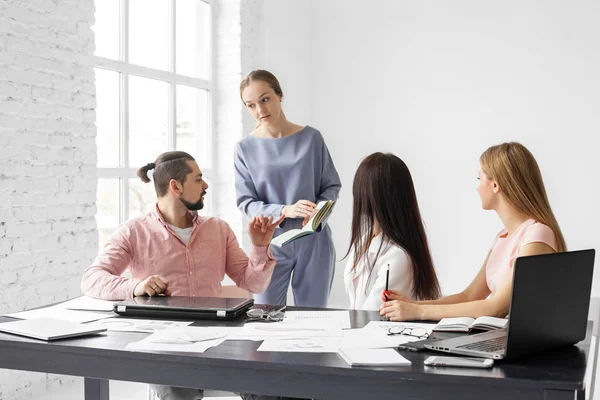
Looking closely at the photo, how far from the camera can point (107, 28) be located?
14.0ft

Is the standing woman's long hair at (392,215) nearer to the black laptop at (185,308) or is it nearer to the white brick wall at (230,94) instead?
the black laptop at (185,308)

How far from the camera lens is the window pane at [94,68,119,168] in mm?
4191

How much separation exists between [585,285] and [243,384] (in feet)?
2.79

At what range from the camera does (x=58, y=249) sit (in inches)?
142

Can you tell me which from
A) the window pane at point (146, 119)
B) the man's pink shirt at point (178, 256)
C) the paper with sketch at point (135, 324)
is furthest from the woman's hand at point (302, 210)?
the window pane at point (146, 119)

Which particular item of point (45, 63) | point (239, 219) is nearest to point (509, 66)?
point (239, 219)

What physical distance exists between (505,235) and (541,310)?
2.42 ft

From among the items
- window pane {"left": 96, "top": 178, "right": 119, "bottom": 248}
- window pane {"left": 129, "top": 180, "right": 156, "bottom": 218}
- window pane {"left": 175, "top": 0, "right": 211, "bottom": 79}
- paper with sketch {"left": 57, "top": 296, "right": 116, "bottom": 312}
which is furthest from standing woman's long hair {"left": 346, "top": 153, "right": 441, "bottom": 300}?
window pane {"left": 175, "top": 0, "right": 211, "bottom": 79}

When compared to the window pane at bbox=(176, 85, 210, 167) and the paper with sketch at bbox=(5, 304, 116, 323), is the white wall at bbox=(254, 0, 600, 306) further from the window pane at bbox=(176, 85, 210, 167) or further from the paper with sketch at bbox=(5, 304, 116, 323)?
the paper with sketch at bbox=(5, 304, 116, 323)


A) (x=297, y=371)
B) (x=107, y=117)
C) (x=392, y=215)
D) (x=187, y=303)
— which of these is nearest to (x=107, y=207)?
(x=107, y=117)

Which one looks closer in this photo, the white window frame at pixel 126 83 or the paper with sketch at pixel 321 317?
the paper with sketch at pixel 321 317

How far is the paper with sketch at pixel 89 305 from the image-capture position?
94.0 inches

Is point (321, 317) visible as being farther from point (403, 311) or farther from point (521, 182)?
point (521, 182)

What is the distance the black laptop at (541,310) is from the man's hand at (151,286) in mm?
1013
